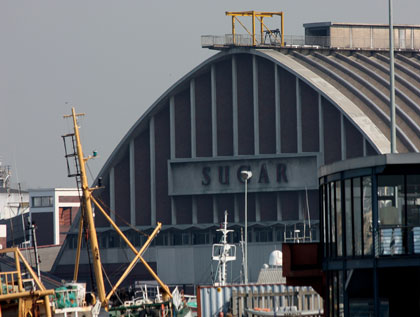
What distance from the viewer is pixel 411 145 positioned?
98438mm

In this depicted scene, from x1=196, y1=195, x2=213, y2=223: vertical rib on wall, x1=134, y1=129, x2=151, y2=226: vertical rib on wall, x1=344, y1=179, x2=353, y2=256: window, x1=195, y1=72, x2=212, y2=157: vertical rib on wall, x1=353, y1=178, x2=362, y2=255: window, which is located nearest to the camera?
x1=353, y1=178, x2=362, y2=255: window

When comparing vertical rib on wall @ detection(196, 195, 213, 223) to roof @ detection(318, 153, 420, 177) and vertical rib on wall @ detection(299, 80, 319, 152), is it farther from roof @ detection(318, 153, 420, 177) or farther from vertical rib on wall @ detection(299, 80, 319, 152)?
roof @ detection(318, 153, 420, 177)

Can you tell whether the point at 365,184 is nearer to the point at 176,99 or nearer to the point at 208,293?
the point at 208,293

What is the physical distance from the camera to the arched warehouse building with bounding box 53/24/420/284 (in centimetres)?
10462

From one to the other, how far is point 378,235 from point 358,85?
77.3 m

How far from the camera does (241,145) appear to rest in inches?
4323

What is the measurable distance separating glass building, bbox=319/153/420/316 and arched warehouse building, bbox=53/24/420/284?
2640 inches

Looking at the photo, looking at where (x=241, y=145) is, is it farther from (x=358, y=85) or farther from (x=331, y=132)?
(x=358, y=85)

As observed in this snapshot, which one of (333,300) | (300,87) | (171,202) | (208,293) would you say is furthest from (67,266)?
(333,300)

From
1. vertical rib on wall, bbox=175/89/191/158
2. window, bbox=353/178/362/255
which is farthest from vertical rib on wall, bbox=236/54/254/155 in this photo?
window, bbox=353/178/362/255

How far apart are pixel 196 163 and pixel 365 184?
79181mm

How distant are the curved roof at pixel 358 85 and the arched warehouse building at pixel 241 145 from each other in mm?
131

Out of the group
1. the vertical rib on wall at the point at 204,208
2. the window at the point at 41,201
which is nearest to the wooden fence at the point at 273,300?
the vertical rib on wall at the point at 204,208

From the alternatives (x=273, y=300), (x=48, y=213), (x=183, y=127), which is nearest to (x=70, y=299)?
(x=273, y=300)
